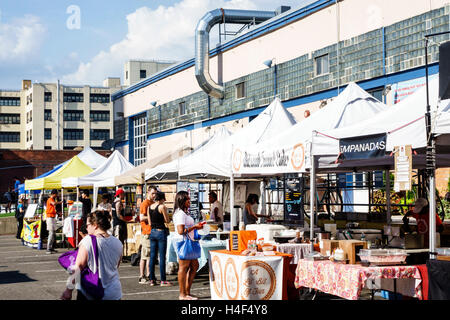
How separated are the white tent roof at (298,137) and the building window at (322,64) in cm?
1234

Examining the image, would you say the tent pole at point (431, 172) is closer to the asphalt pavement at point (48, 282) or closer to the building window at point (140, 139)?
the asphalt pavement at point (48, 282)

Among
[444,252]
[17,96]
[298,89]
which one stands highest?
[17,96]

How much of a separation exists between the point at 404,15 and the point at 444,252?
48.1 feet

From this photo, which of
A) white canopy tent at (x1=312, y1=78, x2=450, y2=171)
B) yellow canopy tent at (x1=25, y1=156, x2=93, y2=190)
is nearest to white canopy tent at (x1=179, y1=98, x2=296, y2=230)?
white canopy tent at (x1=312, y1=78, x2=450, y2=171)

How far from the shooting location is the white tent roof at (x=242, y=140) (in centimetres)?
1398

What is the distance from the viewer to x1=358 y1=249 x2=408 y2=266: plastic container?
8.07 meters

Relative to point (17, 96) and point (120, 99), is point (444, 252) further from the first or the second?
point (17, 96)

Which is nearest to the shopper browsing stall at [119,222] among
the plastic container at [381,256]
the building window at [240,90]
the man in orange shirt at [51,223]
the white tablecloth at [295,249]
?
the man in orange shirt at [51,223]

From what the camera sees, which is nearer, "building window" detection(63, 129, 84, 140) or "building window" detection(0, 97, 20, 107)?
"building window" detection(0, 97, 20, 107)

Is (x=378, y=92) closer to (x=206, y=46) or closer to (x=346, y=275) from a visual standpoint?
(x=206, y=46)

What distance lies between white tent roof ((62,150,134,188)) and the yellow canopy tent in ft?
2.37

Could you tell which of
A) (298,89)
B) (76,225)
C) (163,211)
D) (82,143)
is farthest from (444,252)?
(82,143)

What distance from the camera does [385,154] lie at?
841 centimetres

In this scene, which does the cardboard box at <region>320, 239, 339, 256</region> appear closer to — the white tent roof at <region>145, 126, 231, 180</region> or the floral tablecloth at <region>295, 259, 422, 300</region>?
the floral tablecloth at <region>295, 259, 422, 300</region>
